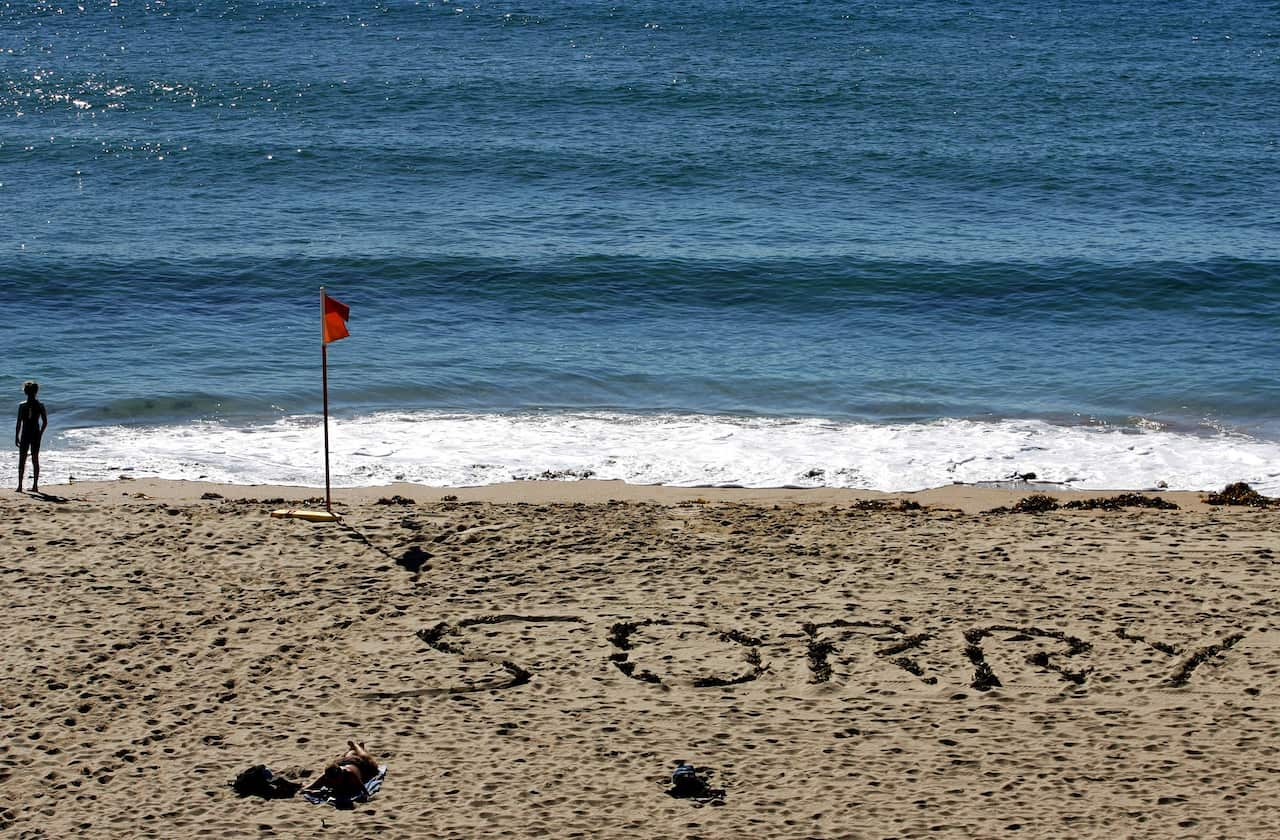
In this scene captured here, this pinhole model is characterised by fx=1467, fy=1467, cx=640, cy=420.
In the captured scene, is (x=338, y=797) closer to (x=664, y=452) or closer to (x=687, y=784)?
(x=687, y=784)

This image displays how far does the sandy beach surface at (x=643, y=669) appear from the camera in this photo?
870cm

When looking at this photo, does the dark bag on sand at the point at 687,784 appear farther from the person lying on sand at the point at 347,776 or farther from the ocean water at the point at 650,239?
the ocean water at the point at 650,239

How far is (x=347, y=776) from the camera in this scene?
28.7 ft

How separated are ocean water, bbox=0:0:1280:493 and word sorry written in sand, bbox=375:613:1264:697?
5099 mm

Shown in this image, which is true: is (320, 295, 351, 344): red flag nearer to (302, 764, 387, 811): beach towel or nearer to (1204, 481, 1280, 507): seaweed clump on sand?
(302, 764, 387, 811): beach towel

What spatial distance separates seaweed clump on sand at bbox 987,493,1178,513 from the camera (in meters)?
14.3

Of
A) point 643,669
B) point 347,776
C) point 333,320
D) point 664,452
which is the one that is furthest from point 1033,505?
point 347,776

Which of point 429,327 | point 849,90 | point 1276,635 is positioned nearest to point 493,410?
point 429,327

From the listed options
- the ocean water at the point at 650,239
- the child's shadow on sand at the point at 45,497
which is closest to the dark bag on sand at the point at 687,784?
the ocean water at the point at 650,239

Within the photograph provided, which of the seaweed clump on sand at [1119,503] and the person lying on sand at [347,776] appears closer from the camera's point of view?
the person lying on sand at [347,776]

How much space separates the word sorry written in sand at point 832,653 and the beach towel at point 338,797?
1.26 meters

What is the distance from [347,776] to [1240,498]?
9.93m

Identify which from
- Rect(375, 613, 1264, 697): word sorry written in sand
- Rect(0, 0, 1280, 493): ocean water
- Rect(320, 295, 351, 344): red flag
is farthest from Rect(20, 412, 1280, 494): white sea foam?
Rect(375, 613, 1264, 697): word sorry written in sand

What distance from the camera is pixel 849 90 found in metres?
35.3
